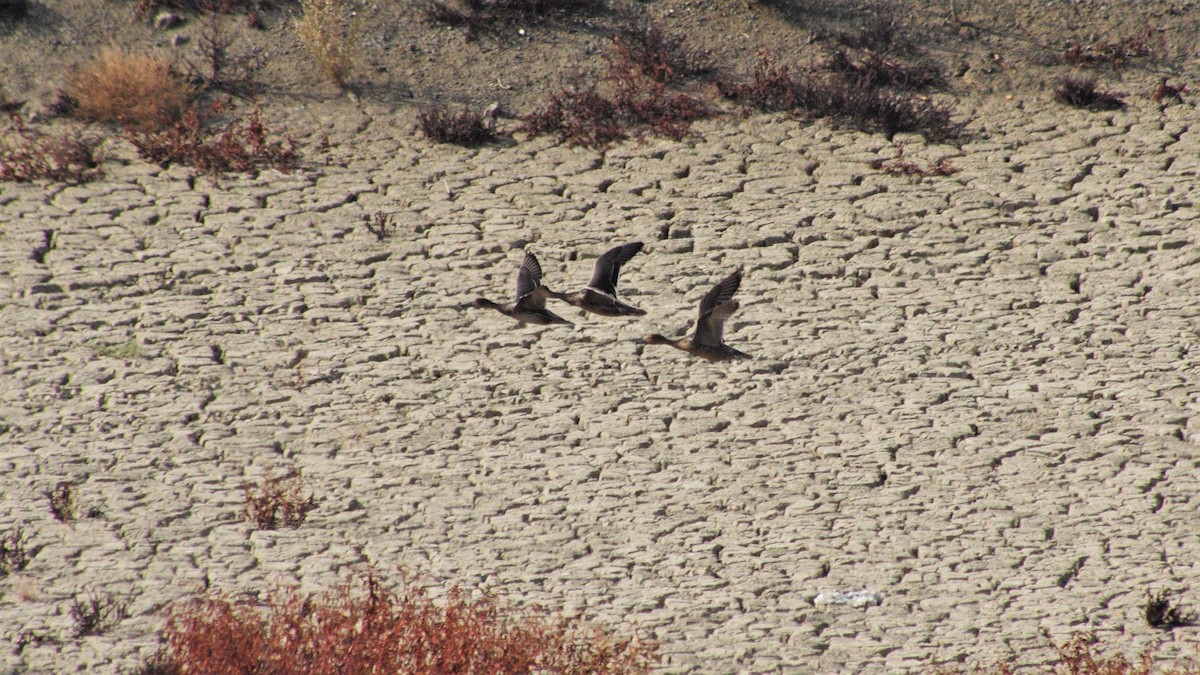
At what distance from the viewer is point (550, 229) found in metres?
12.0

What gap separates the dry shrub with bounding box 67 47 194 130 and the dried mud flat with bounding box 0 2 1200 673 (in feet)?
2.04

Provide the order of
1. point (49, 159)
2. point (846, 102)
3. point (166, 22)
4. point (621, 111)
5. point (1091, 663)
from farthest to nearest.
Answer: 1. point (166, 22)
2. point (621, 111)
3. point (846, 102)
4. point (49, 159)
5. point (1091, 663)

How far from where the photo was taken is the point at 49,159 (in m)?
12.9

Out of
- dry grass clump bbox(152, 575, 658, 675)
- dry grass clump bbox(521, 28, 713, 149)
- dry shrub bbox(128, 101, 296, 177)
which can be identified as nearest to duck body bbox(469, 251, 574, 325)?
dry grass clump bbox(152, 575, 658, 675)

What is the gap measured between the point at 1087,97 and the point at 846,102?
6.73 feet

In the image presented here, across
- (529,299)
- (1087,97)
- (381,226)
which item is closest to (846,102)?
(1087,97)

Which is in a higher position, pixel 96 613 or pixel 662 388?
pixel 662 388

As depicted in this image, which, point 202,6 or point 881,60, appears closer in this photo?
point 881,60

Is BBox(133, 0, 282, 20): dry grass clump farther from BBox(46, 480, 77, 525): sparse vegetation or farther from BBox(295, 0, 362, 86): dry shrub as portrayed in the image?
BBox(46, 480, 77, 525): sparse vegetation

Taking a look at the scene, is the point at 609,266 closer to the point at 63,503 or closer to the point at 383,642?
the point at 383,642

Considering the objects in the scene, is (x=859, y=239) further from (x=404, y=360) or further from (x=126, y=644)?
(x=126, y=644)

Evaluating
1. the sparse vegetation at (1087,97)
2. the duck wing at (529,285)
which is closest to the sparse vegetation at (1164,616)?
the duck wing at (529,285)

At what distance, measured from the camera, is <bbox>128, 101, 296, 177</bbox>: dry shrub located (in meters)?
12.9

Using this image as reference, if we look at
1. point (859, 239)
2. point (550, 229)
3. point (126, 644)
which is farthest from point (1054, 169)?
point (126, 644)
